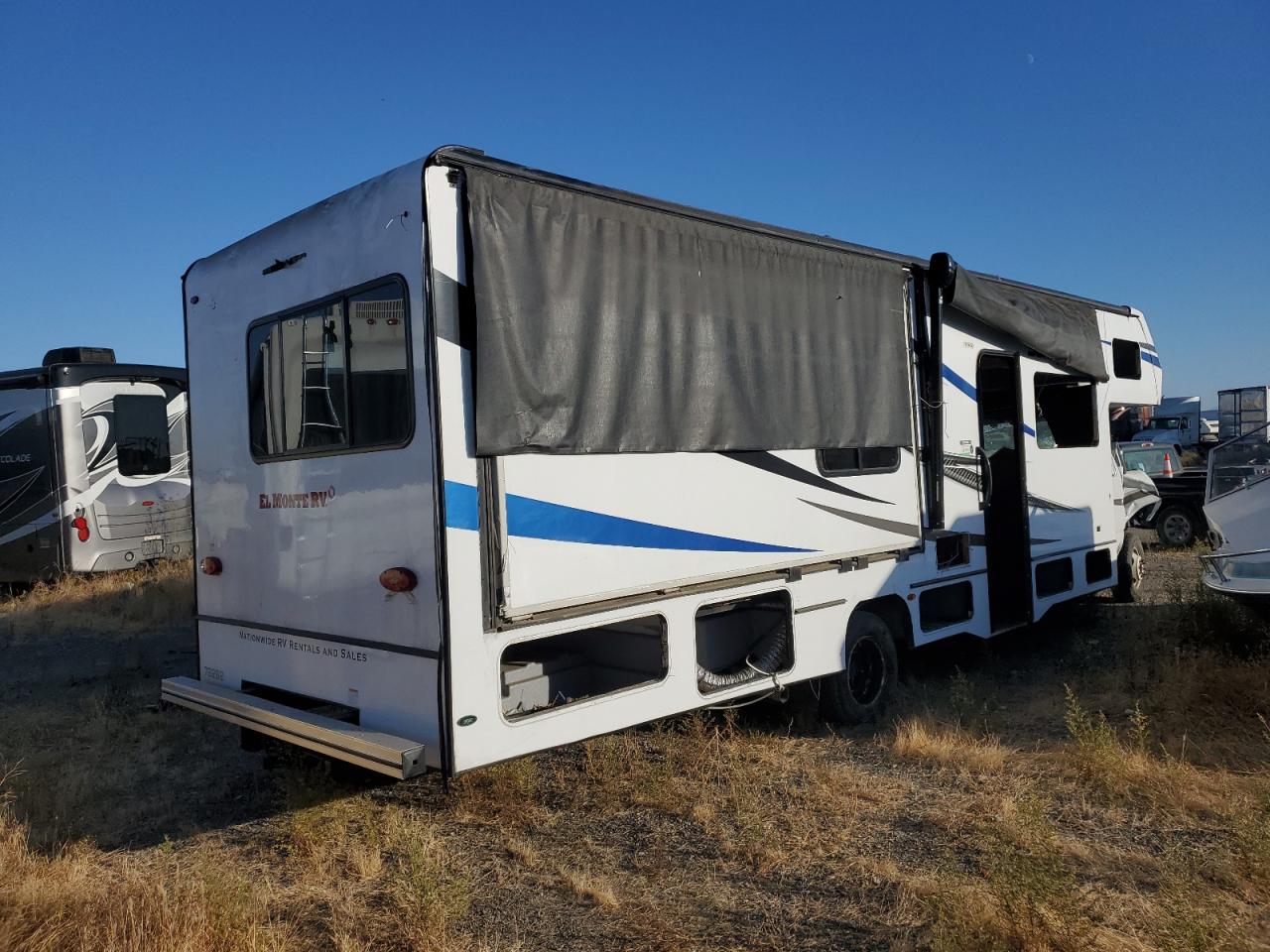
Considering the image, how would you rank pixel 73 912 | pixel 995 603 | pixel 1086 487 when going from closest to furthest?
1. pixel 73 912
2. pixel 995 603
3. pixel 1086 487

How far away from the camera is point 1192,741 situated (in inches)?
212

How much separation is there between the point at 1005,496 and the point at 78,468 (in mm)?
10028

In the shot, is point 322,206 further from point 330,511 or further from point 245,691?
point 245,691

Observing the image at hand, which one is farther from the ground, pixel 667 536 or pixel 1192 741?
→ pixel 667 536

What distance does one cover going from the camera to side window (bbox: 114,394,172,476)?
1222 centimetres

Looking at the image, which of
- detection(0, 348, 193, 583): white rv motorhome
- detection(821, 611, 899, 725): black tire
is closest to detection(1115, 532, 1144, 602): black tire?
detection(821, 611, 899, 725): black tire

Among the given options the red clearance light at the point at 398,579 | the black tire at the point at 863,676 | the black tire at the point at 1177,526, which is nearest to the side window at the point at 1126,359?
the black tire at the point at 863,676

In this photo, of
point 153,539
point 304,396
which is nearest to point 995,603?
point 304,396

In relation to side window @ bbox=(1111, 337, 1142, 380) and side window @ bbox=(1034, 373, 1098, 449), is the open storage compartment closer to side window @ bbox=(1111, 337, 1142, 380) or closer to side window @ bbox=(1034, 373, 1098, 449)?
side window @ bbox=(1034, 373, 1098, 449)

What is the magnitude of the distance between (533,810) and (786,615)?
65.5 inches

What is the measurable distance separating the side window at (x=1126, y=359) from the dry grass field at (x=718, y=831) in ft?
8.76

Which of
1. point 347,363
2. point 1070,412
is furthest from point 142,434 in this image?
point 1070,412

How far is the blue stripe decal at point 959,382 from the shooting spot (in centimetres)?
669

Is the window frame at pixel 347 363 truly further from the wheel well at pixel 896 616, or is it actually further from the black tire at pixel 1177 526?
the black tire at pixel 1177 526
